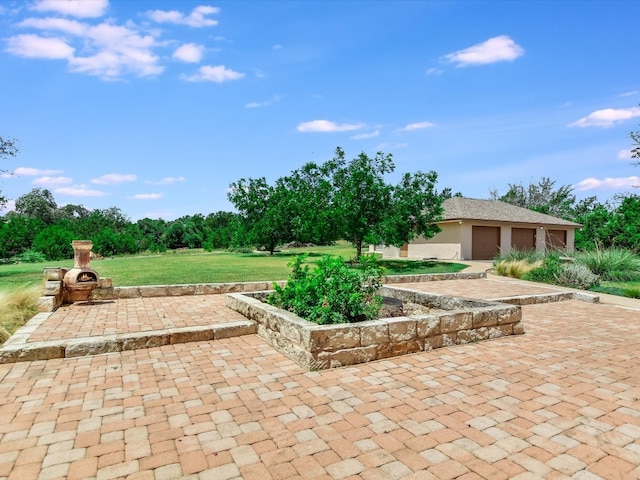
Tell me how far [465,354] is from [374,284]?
5.16ft

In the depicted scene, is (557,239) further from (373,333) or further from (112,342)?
(112,342)

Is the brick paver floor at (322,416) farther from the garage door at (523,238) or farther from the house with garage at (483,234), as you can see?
the garage door at (523,238)

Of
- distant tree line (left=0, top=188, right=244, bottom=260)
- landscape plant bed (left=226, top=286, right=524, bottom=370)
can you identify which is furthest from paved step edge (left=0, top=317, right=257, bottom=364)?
distant tree line (left=0, top=188, right=244, bottom=260)

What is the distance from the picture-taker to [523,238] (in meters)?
26.9

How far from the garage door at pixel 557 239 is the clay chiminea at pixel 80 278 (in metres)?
28.9

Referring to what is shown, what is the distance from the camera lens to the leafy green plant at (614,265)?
1394cm

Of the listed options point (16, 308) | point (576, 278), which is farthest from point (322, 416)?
point (576, 278)

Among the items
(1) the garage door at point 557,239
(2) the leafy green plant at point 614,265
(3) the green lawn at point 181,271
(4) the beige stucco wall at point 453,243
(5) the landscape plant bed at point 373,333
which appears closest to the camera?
(5) the landscape plant bed at point 373,333

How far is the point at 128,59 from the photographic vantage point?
892cm

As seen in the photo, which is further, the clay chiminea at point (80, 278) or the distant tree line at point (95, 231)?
the distant tree line at point (95, 231)

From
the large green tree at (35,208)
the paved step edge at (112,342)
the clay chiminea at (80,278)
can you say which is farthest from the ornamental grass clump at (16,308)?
the large green tree at (35,208)

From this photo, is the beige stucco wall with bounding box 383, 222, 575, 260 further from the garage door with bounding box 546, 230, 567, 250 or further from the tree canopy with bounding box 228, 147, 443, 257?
the tree canopy with bounding box 228, 147, 443, 257

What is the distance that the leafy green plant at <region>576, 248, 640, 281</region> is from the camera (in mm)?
13936

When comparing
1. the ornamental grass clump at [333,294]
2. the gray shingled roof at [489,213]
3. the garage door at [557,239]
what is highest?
the gray shingled roof at [489,213]
